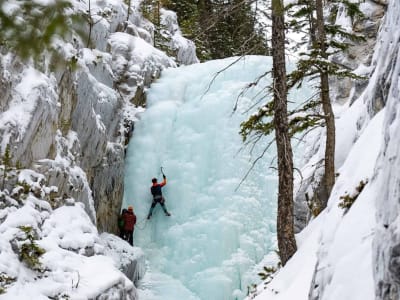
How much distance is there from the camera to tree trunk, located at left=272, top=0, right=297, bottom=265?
21.1 feet

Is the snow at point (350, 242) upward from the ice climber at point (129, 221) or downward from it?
downward

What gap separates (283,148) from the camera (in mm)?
6426

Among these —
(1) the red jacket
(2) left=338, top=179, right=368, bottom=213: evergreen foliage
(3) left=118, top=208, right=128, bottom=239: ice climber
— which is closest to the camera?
(2) left=338, top=179, right=368, bottom=213: evergreen foliage

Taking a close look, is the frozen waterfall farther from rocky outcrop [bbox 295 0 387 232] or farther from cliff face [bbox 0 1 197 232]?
rocky outcrop [bbox 295 0 387 232]

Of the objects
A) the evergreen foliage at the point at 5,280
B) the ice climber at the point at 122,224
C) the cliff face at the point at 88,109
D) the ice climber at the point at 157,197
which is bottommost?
the evergreen foliage at the point at 5,280

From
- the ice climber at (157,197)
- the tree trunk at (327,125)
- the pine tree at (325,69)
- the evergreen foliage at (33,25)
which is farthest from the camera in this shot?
the ice climber at (157,197)

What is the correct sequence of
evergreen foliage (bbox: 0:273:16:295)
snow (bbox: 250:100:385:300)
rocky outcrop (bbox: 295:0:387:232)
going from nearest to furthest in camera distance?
1. snow (bbox: 250:100:385:300)
2. evergreen foliage (bbox: 0:273:16:295)
3. rocky outcrop (bbox: 295:0:387:232)

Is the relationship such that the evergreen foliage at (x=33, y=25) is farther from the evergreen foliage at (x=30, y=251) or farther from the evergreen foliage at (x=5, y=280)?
the evergreen foliage at (x=30, y=251)

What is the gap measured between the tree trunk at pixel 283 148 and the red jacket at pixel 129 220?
6.01 m

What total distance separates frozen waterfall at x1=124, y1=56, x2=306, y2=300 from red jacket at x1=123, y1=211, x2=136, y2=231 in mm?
653

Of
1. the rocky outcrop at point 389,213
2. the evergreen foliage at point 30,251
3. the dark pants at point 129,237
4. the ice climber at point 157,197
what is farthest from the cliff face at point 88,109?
the rocky outcrop at point 389,213

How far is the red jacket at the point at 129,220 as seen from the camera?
38.3 ft

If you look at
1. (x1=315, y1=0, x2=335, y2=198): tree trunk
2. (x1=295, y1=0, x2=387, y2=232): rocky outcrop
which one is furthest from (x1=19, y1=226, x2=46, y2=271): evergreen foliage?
(x1=315, y1=0, x2=335, y2=198): tree trunk

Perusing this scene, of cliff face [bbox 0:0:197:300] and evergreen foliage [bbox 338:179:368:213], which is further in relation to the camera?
cliff face [bbox 0:0:197:300]
